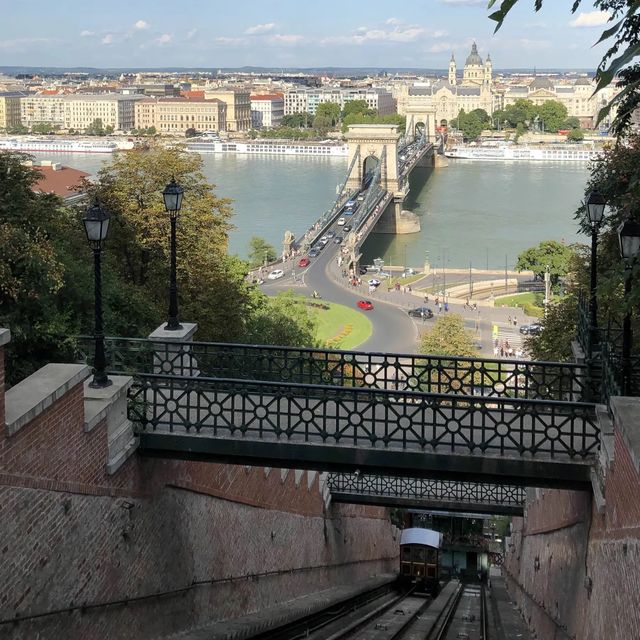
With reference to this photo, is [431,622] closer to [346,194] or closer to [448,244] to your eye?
[448,244]

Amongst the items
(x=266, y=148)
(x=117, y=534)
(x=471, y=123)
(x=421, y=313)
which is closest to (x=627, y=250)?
(x=117, y=534)

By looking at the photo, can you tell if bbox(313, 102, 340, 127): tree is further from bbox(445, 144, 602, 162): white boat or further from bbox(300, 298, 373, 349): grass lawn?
bbox(300, 298, 373, 349): grass lawn

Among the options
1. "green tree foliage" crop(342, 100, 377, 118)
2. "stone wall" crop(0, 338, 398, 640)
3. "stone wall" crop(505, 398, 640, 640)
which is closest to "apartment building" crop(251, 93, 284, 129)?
"green tree foliage" crop(342, 100, 377, 118)

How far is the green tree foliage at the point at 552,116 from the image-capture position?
447 ft

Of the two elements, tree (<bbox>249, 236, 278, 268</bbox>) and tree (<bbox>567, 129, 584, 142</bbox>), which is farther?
tree (<bbox>567, 129, 584, 142</bbox>)

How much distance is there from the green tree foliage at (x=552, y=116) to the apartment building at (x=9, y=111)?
75165 mm

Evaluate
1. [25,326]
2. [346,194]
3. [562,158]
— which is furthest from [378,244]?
[25,326]

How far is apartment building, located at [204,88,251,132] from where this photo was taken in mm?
161500

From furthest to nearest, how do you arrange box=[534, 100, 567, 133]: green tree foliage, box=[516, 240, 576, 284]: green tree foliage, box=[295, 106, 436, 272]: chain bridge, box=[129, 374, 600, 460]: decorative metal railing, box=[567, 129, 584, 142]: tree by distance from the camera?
box=[534, 100, 567, 133]: green tree foliage, box=[567, 129, 584, 142]: tree, box=[295, 106, 436, 272]: chain bridge, box=[516, 240, 576, 284]: green tree foliage, box=[129, 374, 600, 460]: decorative metal railing

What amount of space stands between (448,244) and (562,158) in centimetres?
5411

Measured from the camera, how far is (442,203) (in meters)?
82.5

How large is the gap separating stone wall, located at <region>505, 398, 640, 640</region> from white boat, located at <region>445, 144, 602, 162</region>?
10415 cm

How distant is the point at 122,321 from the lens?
1148cm

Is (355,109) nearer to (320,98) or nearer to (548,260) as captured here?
(320,98)
